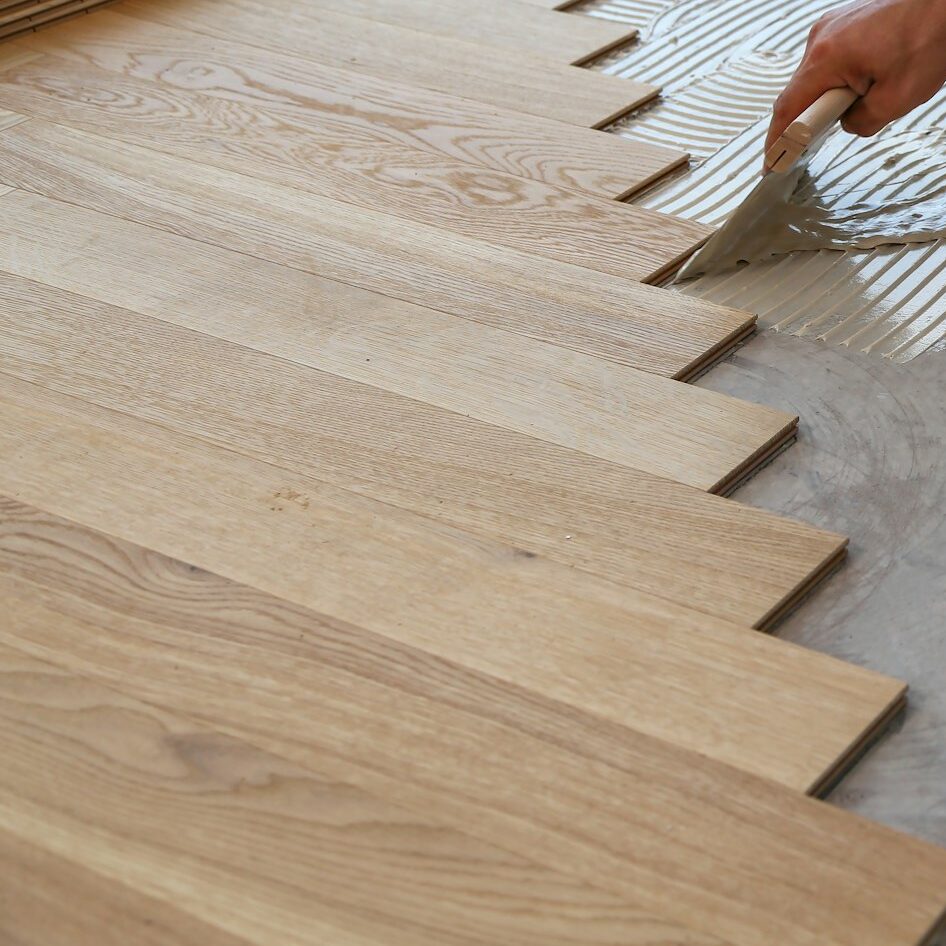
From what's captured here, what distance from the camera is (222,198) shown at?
1.74 meters

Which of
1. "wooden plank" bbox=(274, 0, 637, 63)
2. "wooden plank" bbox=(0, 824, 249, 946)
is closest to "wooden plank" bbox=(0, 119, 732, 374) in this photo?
"wooden plank" bbox=(274, 0, 637, 63)

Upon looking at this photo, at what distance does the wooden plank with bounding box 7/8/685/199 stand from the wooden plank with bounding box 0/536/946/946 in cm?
99

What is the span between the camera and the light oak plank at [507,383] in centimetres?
Answer: 130

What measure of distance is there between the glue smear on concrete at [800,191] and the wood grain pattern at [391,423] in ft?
1.21

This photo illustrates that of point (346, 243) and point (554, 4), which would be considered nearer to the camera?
point (346, 243)

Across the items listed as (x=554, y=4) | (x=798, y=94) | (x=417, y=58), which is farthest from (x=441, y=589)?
(x=554, y=4)

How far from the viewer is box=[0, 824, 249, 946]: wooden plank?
0.85 m

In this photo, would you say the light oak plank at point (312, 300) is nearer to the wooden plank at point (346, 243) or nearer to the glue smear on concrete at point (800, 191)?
the wooden plank at point (346, 243)

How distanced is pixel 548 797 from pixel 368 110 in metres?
1.33

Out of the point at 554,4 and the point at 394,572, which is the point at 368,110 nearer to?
the point at 554,4

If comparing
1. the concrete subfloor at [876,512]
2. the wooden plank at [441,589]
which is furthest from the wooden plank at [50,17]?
the concrete subfloor at [876,512]

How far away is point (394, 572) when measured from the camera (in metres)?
1.14

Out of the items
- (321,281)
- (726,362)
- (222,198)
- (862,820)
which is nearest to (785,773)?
(862,820)

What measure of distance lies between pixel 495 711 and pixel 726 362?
63cm
